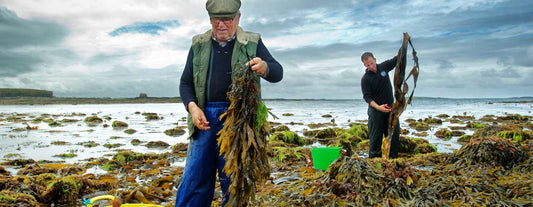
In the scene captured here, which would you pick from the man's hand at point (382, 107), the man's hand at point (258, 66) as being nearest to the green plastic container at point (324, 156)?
the man's hand at point (382, 107)

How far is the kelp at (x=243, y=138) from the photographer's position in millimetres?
2484

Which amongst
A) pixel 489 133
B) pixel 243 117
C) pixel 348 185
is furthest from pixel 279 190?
pixel 489 133

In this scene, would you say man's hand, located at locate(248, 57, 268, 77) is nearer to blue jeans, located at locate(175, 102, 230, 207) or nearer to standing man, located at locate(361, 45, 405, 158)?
blue jeans, located at locate(175, 102, 230, 207)

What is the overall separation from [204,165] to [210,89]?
635mm

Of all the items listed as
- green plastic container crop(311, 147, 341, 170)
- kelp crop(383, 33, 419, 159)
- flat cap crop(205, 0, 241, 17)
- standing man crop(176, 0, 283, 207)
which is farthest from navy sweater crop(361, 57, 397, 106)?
flat cap crop(205, 0, 241, 17)

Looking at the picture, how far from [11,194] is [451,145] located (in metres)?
10.3

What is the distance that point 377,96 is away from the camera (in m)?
6.66

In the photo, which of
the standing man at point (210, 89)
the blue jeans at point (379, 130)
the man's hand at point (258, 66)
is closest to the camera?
the man's hand at point (258, 66)

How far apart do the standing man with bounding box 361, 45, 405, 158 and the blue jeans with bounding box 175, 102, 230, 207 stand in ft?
14.0

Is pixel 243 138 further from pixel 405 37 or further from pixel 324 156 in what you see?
pixel 405 37

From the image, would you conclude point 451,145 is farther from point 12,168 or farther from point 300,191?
point 12,168

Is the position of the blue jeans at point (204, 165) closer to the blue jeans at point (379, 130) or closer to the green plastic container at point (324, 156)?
the green plastic container at point (324, 156)

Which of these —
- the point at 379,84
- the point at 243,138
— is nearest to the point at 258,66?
the point at 243,138

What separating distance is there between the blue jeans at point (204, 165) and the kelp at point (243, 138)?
9.7 inches
